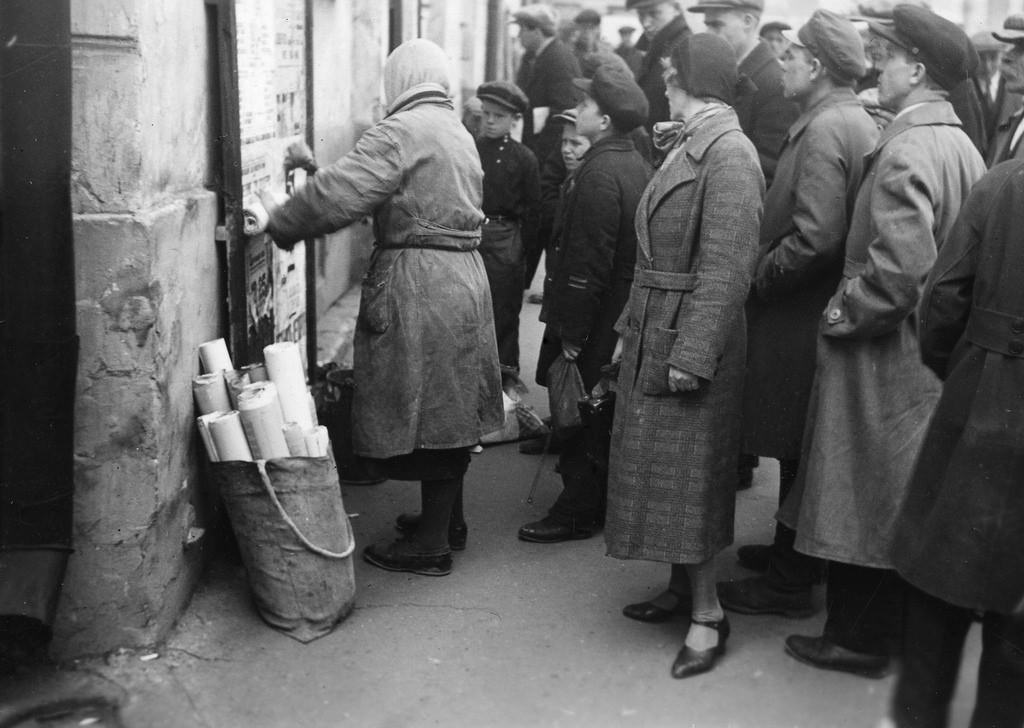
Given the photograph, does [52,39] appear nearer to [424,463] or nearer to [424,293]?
[424,293]

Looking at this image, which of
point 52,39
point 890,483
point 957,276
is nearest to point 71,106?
point 52,39

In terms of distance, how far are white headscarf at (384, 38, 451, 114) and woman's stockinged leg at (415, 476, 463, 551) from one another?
53.2 inches

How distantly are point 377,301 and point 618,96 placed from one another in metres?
1.27

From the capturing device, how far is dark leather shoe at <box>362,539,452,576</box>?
4578 millimetres

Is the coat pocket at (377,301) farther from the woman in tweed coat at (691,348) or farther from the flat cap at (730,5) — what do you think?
the flat cap at (730,5)

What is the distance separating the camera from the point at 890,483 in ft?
12.6

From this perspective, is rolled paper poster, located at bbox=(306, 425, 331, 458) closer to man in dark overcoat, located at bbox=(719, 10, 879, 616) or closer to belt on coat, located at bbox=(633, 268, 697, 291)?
belt on coat, located at bbox=(633, 268, 697, 291)

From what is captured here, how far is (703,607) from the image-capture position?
3.93 meters

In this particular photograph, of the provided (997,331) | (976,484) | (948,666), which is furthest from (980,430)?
(948,666)

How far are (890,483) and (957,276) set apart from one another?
0.95 metres

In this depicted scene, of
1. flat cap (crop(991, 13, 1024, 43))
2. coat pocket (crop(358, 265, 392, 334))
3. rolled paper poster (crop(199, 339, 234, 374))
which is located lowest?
rolled paper poster (crop(199, 339, 234, 374))

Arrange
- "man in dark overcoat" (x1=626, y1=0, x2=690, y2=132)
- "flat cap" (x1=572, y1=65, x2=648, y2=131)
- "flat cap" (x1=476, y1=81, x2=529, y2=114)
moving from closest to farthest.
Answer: "flat cap" (x1=572, y1=65, x2=648, y2=131)
"flat cap" (x1=476, y1=81, x2=529, y2=114)
"man in dark overcoat" (x1=626, y1=0, x2=690, y2=132)

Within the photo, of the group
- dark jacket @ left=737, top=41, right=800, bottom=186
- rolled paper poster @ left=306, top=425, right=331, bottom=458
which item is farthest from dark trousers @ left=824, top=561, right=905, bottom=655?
dark jacket @ left=737, top=41, right=800, bottom=186

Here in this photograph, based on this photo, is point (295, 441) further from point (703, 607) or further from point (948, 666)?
point (948, 666)
